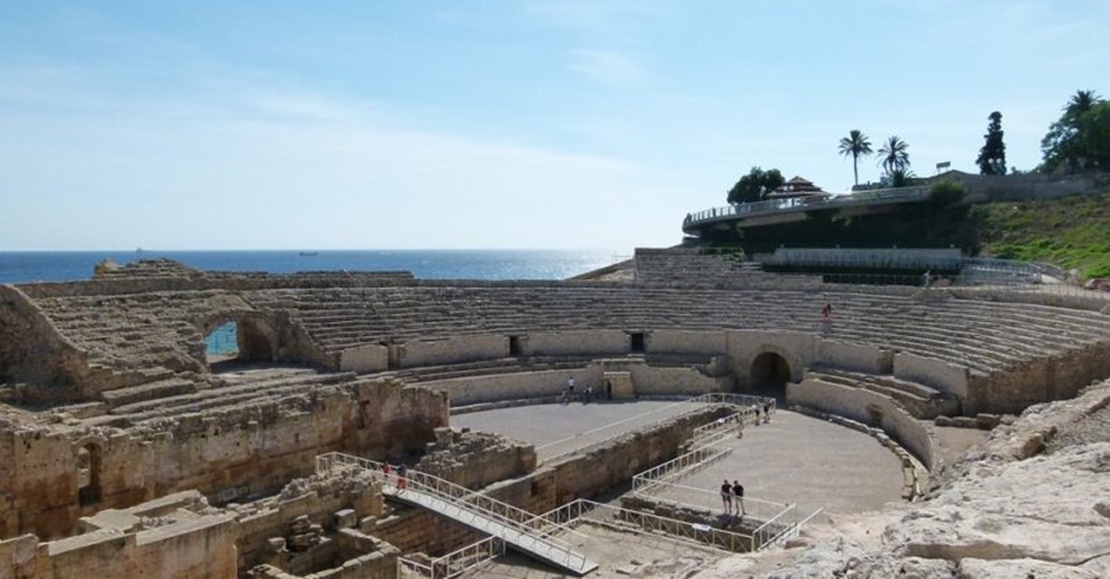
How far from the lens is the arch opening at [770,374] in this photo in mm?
32500

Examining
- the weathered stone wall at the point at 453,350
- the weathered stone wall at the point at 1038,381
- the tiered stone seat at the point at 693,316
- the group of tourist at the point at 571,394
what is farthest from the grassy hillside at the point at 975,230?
the weathered stone wall at the point at 453,350

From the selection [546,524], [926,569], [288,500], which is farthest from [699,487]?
[926,569]

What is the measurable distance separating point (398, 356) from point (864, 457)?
14.7 meters

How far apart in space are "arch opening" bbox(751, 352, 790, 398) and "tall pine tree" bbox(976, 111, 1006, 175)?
125ft

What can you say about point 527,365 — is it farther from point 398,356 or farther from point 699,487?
point 699,487

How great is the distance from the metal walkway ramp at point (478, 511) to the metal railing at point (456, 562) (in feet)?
1.07

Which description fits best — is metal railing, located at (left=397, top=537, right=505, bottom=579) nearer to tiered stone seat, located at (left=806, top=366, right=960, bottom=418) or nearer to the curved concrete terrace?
tiered stone seat, located at (left=806, top=366, right=960, bottom=418)

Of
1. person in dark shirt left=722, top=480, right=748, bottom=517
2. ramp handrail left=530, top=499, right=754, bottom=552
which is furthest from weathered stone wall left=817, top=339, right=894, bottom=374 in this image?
ramp handrail left=530, top=499, right=754, bottom=552

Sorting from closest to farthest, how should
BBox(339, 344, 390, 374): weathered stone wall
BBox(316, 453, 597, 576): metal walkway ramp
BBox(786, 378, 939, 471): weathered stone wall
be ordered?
BBox(316, 453, 597, 576): metal walkway ramp
BBox(786, 378, 939, 471): weathered stone wall
BBox(339, 344, 390, 374): weathered stone wall

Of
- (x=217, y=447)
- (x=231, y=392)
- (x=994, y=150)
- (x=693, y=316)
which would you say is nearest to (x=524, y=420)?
(x=231, y=392)

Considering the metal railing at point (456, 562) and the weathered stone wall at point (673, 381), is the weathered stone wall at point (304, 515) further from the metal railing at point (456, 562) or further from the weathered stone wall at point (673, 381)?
the weathered stone wall at point (673, 381)

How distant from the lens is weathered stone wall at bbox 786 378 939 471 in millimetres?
22047

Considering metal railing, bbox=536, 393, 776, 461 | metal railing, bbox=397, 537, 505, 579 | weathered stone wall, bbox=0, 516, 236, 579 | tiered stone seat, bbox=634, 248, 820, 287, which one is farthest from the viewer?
tiered stone seat, bbox=634, 248, 820, 287

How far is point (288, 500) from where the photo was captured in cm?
1639
